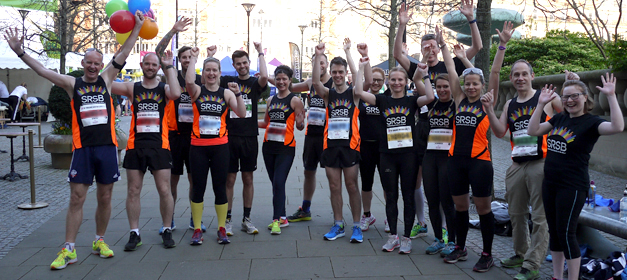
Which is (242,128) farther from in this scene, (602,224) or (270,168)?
(602,224)

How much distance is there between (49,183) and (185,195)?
2.81 meters

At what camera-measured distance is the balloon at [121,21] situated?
5.94 m

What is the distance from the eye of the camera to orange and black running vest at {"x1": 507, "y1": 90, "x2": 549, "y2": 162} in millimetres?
4609

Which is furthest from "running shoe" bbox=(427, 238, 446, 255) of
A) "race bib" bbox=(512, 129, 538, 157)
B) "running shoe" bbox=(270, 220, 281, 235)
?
"running shoe" bbox=(270, 220, 281, 235)

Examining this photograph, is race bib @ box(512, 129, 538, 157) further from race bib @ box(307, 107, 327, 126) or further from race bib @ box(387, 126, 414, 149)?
race bib @ box(307, 107, 327, 126)

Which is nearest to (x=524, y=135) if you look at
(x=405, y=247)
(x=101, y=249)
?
(x=405, y=247)

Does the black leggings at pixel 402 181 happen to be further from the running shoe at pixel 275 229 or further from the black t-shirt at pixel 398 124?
the running shoe at pixel 275 229

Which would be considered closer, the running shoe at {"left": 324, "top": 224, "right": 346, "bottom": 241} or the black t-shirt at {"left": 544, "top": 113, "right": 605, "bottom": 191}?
the black t-shirt at {"left": 544, "top": 113, "right": 605, "bottom": 191}

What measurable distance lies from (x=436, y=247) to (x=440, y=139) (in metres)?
1.04

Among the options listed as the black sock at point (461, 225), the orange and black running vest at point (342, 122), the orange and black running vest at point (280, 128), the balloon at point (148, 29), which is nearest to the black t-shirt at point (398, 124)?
the orange and black running vest at point (342, 122)

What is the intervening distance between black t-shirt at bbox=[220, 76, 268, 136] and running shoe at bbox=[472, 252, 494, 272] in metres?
2.78

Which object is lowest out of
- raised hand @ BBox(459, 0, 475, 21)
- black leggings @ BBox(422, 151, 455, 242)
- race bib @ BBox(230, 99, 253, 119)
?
black leggings @ BBox(422, 151, 455, 242)

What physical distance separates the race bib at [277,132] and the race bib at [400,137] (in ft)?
4.56

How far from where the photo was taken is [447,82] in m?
5.26
